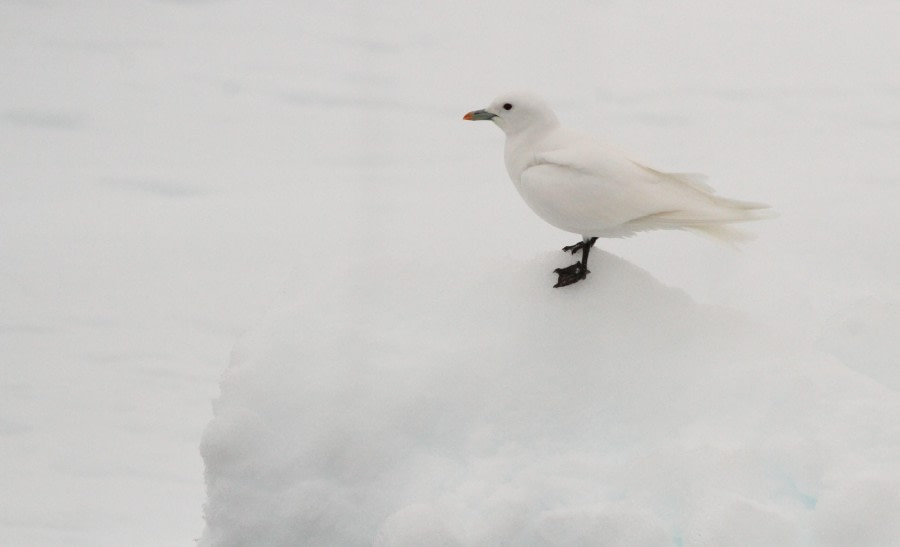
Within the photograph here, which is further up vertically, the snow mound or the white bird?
the white bird

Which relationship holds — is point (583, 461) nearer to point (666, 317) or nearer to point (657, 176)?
point (666, 317)

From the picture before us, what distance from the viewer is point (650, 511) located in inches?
140

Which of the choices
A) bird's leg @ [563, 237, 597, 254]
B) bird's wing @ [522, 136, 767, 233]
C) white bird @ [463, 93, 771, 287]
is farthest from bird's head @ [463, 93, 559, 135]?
bird's leg @ [563, 237, 597, 254]

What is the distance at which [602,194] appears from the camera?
13.2 ft

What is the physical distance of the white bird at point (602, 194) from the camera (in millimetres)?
4012

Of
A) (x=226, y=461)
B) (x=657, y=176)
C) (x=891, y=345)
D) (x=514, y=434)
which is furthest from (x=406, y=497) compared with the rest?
(x=891, y=345)

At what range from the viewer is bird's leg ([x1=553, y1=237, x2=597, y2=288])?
13.7ft

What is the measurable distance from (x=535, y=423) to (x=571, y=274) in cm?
62

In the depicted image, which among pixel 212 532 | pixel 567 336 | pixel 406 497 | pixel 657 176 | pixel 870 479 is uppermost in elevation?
pixel 657 176

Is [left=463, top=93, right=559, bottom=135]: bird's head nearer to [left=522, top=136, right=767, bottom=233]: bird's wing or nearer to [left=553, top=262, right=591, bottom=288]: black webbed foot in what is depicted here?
[left=522, top=136, right=767, bottom=233]: bird's wing

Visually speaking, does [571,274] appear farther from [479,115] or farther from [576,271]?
[479,115]

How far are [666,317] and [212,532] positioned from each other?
174cm

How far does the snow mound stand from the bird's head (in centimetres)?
50

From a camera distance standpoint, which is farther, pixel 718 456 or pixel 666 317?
pixel 666 317
